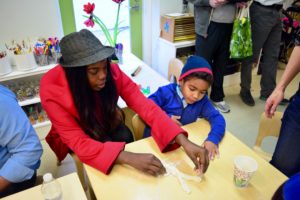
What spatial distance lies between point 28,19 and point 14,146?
153 centimetres

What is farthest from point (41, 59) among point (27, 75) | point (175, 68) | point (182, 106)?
point (182, 106)

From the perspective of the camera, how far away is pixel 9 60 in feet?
6.88

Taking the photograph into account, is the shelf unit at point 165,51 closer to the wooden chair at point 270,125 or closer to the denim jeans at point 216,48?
the denim jeans at point 216,48

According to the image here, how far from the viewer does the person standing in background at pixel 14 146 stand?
1019 millimetres

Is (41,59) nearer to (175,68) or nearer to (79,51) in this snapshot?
(175,68)

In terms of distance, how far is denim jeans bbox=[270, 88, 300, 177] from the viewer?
41.1 inches

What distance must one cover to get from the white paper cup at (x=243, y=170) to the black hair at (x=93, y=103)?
72 centimetres

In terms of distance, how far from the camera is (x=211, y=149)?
1.09m

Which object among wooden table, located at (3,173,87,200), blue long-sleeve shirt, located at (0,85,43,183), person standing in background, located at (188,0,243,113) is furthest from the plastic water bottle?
person standing in background, located at (188,0,243,113)

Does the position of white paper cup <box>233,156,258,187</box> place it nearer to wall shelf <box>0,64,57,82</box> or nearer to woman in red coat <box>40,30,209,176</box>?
woman in red coat <box>40,30,209,176</box>

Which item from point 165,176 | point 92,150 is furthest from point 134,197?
point 92,150

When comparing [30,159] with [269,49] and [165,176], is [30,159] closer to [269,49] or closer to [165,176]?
[165,176]

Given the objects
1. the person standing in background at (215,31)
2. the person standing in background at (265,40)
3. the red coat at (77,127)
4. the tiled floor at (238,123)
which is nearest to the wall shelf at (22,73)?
the tiled floor at (238,123)

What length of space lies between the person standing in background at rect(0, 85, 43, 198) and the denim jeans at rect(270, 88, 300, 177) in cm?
108
